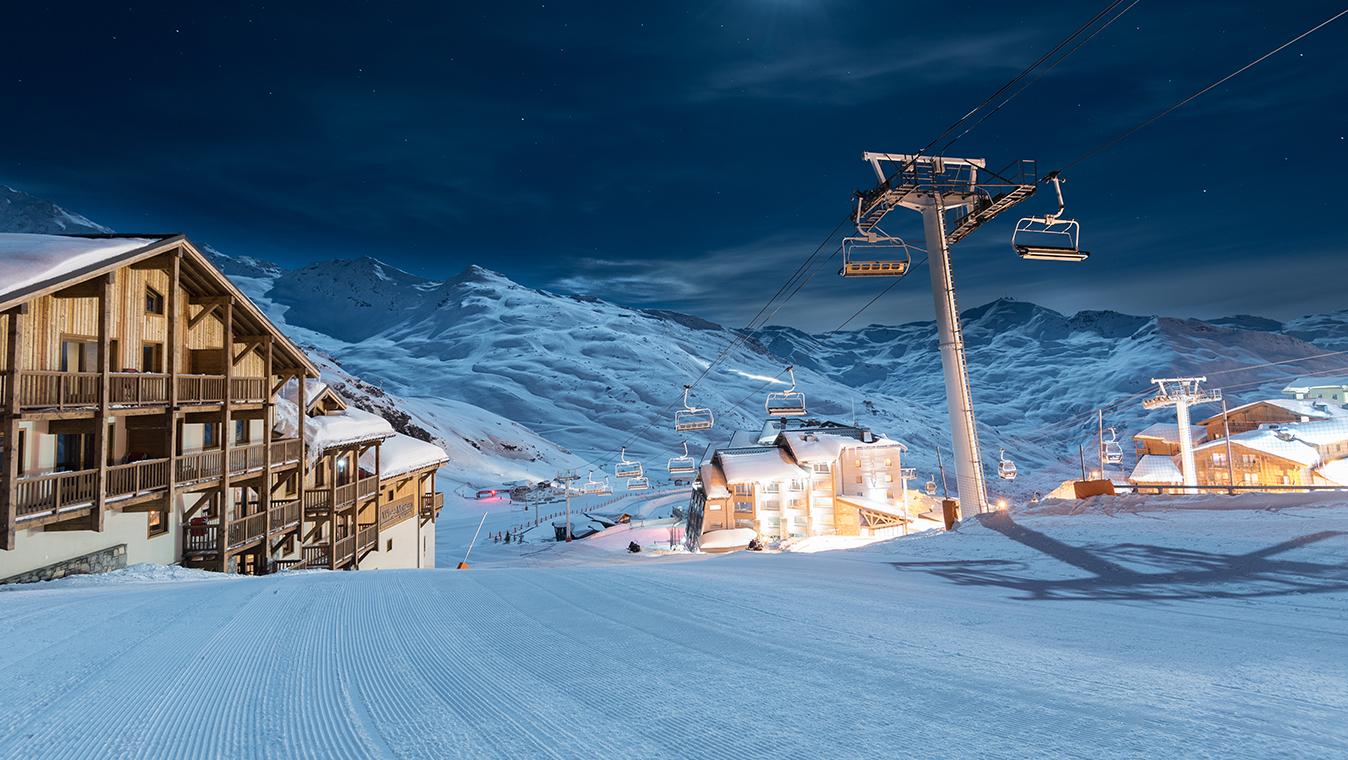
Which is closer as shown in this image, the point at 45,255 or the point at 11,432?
the point at 11,432

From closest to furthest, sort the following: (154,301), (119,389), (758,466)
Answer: (119,389) → (154,301) → (758,466)

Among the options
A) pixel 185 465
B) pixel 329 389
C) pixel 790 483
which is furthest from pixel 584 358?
pixel 185 465

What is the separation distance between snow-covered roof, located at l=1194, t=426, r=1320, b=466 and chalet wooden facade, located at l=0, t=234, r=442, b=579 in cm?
5961

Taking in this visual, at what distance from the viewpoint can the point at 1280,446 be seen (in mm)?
47812

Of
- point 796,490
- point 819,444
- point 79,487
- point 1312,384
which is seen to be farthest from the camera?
point 1312,384

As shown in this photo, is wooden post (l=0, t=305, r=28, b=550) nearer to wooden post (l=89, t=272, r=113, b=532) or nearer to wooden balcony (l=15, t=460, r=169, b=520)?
wooden balcony (l=15, t=460, r=169, b=520)

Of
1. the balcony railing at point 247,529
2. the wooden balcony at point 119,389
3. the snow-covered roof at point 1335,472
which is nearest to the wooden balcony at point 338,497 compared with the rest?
the balcony railing at point 247,529

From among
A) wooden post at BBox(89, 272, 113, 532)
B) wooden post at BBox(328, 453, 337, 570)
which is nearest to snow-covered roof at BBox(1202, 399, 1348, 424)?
wooden post at BBox(328, 453, 337, 570)

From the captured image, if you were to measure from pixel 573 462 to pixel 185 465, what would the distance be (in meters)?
82.5

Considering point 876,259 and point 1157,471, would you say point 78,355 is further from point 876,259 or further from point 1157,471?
point 1157,471

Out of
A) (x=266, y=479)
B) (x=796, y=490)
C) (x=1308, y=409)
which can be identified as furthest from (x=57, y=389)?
(x=1308, y=409)

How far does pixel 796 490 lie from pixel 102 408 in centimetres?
3858

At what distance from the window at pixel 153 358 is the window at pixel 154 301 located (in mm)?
987

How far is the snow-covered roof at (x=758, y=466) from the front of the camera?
43.8 meters
